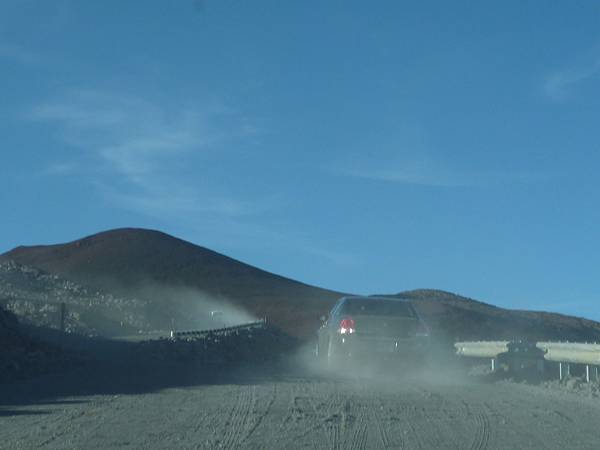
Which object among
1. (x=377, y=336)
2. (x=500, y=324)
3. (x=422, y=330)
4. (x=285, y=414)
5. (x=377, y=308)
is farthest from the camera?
(x=500, y=324)

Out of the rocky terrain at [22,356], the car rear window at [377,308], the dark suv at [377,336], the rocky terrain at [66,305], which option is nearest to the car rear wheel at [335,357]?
the dark suv at [377,336]

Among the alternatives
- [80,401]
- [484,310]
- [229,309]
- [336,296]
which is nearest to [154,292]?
[229,309]

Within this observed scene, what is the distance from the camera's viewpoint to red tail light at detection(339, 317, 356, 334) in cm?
1995

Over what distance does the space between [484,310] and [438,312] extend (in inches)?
375

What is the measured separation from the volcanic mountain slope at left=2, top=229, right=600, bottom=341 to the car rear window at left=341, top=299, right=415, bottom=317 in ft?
72.1

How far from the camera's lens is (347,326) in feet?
65.9

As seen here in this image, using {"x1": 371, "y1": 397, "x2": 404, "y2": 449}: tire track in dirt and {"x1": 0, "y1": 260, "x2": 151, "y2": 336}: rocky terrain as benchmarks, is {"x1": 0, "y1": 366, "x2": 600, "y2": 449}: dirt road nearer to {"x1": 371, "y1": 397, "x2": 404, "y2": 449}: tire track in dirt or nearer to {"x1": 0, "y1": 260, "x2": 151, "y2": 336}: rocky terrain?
{"x1": 371, "y1": 397, "x2": 404, "y2": 449}: tire track in dirt

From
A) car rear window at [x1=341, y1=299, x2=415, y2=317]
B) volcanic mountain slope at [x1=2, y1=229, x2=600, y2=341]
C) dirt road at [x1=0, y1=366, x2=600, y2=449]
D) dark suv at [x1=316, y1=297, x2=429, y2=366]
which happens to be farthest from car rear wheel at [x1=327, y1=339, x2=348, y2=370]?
volcanic mountain slope at [x1=2, y1=229, x2=600, y2=341]

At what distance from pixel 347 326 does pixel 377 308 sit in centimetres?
105

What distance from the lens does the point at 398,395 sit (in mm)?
15922

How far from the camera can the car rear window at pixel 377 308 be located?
20719 mm

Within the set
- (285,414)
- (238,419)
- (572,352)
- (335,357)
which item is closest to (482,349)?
(335,357)

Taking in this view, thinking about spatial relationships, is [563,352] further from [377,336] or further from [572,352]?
[377,336]

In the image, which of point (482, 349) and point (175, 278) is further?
point (175, 278)
